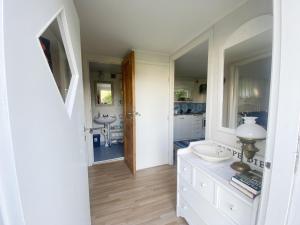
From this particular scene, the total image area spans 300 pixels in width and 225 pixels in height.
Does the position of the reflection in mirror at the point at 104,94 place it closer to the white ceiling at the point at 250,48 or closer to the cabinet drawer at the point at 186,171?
the cabinet drawer at the point at 186,171

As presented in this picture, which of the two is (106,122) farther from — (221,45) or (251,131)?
(251,131)

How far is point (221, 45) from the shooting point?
151 centimetres

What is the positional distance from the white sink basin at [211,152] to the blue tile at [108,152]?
2.21 metres

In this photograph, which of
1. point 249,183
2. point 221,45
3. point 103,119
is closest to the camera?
point 249,183

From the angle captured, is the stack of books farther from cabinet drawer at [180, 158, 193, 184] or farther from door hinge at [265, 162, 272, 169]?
cabinet drawer at [180, 158, 193, 184]

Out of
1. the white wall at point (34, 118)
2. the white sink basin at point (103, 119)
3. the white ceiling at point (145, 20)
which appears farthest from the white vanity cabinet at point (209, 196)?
the white sink basin at point (103, 119)

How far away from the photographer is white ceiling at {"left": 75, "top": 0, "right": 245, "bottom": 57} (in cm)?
131

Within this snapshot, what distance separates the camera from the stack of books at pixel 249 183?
2.62ft

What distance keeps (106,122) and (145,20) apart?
113 inches

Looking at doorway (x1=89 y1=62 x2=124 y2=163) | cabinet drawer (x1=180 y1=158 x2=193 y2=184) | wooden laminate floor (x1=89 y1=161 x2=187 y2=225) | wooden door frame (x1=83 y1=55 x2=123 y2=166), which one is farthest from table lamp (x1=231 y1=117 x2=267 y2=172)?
doorway (x1=89 y1=62 x2=124 y2=163)

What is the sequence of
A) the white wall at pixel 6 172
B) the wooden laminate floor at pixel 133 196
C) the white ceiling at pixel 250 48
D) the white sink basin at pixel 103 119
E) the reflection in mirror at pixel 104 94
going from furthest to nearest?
the reflection in mirror at pixel 104 94, the white sink basin at pixel 103 119, the wooden laminate floor at pixel 133 196, the white ceiling at pixel 250 48, the white wall at pixel 6 172

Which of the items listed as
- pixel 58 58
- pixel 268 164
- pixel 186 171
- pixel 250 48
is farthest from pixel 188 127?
pixel 58 58

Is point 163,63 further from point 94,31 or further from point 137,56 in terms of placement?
point 94,31

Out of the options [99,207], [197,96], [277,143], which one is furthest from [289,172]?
[197,96]
